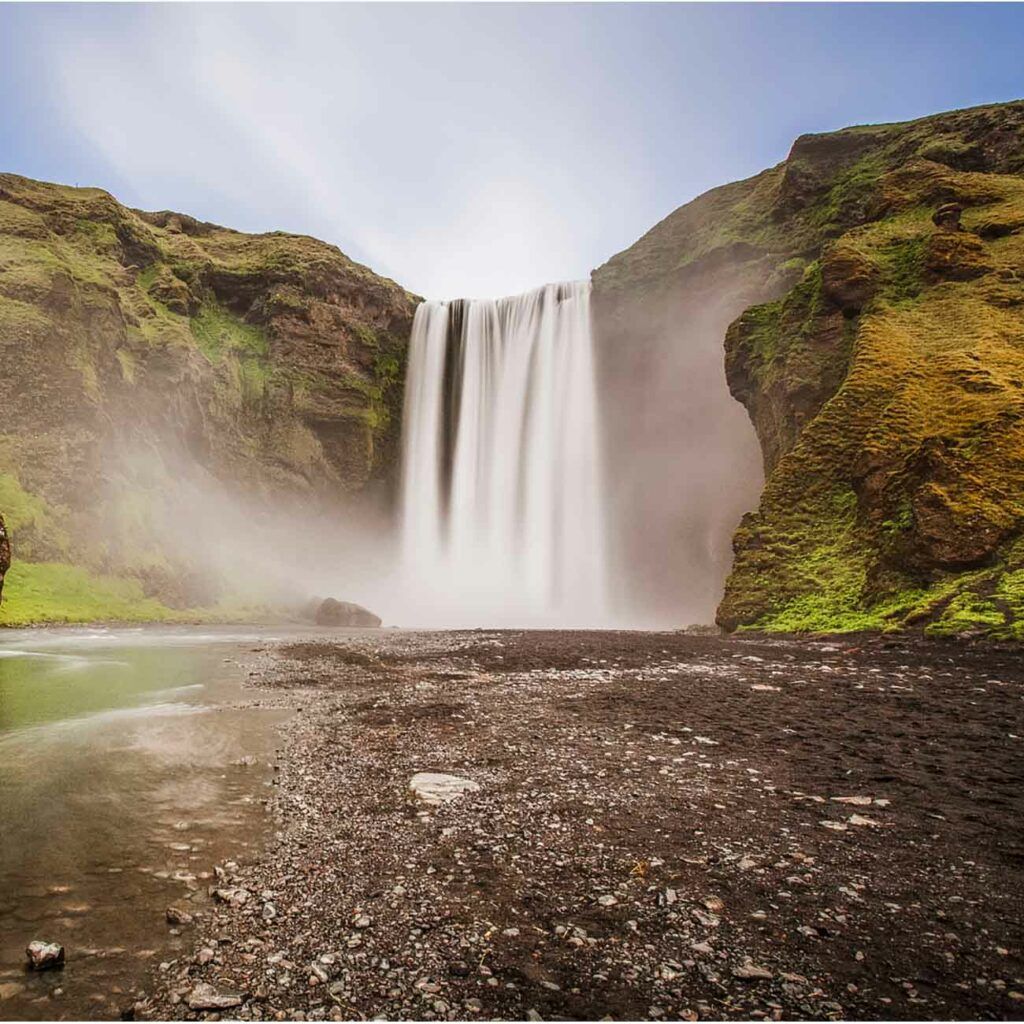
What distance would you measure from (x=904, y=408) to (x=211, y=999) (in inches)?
931

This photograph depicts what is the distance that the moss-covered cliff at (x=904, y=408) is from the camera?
15.3m

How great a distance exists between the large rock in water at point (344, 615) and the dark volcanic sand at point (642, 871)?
2938 cm

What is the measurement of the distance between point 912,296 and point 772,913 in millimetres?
28901

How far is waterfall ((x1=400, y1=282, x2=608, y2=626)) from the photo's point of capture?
51312 mm

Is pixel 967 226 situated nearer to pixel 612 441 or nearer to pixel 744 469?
pixel 744 469

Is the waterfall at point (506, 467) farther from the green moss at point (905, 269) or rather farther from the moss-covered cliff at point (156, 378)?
the green moss at point (905, 269)

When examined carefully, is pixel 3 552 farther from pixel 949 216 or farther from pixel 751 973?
pixel 949 216

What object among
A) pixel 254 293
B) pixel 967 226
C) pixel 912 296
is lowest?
pixel 912 296

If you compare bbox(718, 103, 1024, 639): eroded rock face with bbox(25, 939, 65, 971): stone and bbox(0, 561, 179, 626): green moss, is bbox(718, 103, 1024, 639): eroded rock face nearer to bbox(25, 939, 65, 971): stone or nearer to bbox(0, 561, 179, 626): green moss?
bbox(25, 939, 65, 971): stone

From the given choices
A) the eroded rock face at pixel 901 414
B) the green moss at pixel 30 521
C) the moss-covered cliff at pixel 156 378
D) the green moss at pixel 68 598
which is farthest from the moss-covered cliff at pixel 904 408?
the green moss at pixel 30 521

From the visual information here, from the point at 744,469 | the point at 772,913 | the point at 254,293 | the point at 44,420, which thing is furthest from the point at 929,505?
the point at 254,293

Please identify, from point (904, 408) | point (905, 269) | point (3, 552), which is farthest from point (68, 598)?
point (905, 269)

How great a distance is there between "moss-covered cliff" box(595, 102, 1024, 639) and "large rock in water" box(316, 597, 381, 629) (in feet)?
77.7

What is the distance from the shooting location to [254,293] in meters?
56.8
